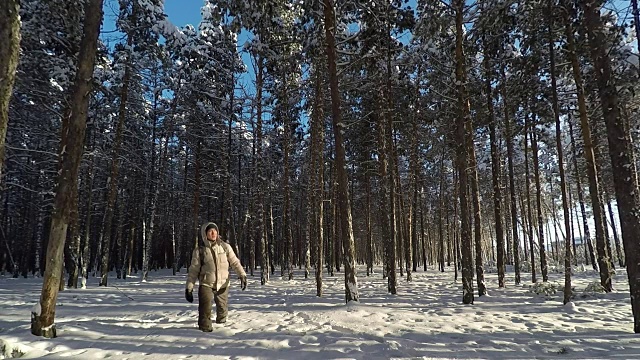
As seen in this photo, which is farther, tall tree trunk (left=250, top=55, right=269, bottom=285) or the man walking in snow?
tall tree trunk (left=250, top=55, right=269, bottom=285)

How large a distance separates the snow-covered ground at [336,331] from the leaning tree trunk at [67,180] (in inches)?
15.9

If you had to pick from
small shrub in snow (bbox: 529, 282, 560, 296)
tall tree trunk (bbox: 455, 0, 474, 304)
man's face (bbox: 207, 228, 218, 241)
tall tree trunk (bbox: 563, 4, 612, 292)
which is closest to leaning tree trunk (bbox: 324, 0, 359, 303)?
tall tree trunk (bbox: 455, 0, 474, 304)

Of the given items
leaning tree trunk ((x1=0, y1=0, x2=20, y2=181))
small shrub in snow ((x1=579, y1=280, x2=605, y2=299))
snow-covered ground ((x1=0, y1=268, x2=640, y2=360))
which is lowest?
small shrub in snow ((x1=579, y1=280, x2=605, y2=299))

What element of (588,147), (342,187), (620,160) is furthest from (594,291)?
(342,187)

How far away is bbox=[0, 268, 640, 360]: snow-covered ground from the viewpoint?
496cm

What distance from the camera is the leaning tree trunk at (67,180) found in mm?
5562

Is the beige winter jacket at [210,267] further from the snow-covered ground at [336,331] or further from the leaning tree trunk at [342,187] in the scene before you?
the leaning tree trunk at [342,187]

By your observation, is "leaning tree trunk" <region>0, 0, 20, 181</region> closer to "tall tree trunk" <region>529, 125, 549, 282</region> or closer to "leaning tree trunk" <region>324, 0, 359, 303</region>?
"leaning tree trunk" <region>324, 0, 359, 303</region>

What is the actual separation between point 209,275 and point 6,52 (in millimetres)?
4460

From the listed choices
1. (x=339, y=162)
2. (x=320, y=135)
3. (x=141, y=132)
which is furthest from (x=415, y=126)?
(x=141, y=132)

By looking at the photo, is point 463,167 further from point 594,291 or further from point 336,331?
point 594,291

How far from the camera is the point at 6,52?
446 centimetres

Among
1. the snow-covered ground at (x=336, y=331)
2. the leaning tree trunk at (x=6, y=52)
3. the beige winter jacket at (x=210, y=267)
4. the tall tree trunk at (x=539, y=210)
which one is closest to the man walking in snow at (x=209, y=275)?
the beige winter jacket at (x=210, y=267)

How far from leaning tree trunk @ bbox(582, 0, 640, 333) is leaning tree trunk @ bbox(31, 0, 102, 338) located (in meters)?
9.45
